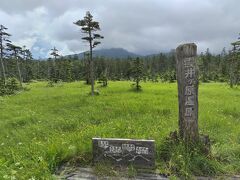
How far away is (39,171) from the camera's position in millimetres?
6004

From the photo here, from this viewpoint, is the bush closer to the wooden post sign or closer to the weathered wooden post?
the wooden post sign

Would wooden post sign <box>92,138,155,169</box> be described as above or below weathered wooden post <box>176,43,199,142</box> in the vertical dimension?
below

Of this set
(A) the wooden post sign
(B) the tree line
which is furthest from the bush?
(A) the wooden post sign

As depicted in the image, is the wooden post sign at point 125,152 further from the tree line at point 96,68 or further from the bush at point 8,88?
the bush at point 8,88

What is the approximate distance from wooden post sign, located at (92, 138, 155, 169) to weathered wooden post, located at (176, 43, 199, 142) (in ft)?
3.80

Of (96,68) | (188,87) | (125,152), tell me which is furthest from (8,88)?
(96,68)

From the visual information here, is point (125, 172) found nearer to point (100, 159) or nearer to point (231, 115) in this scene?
point (100, 159)

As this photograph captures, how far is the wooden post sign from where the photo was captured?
629 cm

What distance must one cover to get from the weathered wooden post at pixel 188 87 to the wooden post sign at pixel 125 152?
116 cm

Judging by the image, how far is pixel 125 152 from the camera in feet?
21.1

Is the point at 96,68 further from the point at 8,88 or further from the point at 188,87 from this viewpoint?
the point at 188,87

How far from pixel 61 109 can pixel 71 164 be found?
1250 cm

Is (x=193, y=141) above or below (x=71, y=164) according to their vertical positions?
above

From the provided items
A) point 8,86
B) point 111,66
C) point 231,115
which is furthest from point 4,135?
point 111,66
